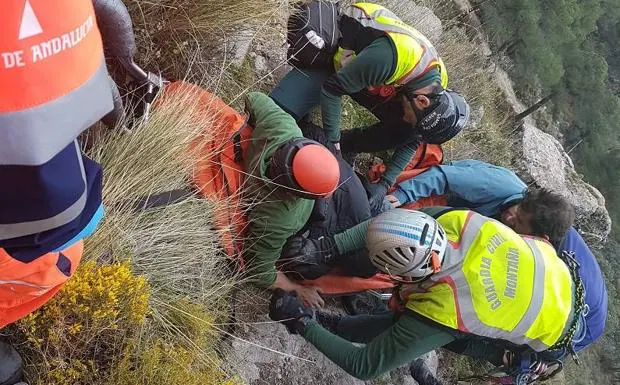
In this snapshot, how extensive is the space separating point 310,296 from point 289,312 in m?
0.35

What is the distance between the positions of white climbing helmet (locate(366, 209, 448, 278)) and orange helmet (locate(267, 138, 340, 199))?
375 millimetres

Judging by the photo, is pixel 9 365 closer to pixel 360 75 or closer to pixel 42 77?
pixel 42 77

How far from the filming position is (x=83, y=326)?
2.23 metres

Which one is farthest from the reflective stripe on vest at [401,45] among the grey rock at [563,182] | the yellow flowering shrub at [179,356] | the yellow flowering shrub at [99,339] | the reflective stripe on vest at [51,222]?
the grey rock at [563,182]

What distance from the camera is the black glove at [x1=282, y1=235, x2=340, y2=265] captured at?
3602 millimetres

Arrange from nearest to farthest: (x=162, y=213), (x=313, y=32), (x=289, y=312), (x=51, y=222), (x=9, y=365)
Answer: (x=51, y=222) → (x=9, y=365) → (x=162, y=213) → (x=289, y=312) → (x=313, y=32)

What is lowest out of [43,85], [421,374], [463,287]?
[421,374]

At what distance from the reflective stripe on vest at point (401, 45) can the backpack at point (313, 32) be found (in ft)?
0.41

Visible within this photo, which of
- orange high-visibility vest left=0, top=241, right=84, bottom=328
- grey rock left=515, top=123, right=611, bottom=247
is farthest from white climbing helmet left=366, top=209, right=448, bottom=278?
grey rock left=515, top=123, right=611, bottom=247

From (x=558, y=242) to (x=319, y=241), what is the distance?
57.7 inches

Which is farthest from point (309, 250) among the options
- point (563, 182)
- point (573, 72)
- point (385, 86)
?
point (573, 72)

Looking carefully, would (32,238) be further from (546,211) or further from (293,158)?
(546,211)

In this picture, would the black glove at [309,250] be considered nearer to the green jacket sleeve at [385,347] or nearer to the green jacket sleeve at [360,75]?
the green jacket sleeve at [385,347]

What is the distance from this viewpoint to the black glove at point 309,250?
11.8 feet
